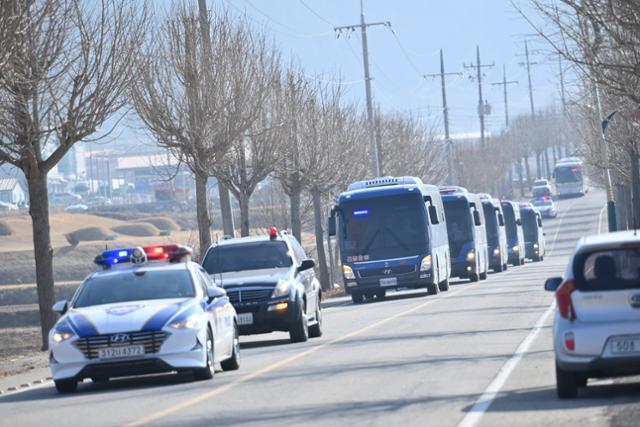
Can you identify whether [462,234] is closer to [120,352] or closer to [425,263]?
[425,263]

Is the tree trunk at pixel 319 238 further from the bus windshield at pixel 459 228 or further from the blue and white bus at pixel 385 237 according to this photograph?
the blue and white bus at pixel 385 237

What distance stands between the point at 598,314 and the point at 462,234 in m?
38.0

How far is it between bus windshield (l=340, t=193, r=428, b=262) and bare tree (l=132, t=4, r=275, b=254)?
12.3 feet

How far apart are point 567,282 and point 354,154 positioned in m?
54.0

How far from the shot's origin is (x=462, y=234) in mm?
52531

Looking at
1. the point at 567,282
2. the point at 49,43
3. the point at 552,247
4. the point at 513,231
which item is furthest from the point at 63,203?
the point at 567,282

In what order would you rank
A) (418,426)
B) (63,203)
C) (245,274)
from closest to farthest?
1. (418,426)
2. (245,274)
3. (63,203)

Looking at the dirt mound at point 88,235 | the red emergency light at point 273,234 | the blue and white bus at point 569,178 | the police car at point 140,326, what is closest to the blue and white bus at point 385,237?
the red emergency light at point 273,234

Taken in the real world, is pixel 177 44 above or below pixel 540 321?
above

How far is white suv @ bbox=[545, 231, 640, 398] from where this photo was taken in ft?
47.5

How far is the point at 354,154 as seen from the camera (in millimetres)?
68562

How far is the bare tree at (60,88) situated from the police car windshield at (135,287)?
7476mm

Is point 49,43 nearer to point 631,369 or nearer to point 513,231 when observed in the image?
point 631,369

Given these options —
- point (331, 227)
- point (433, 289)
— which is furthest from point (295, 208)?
point (331, 227)
